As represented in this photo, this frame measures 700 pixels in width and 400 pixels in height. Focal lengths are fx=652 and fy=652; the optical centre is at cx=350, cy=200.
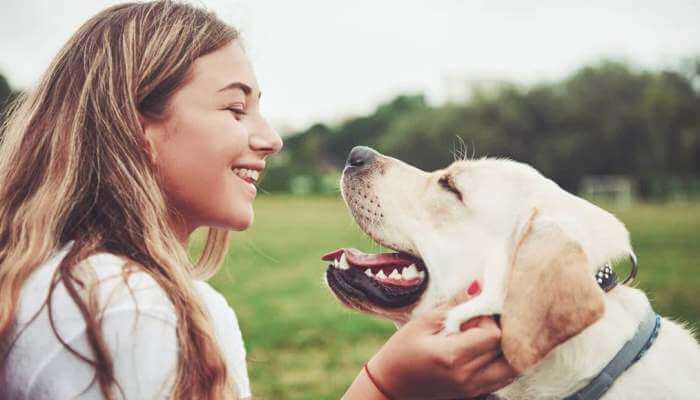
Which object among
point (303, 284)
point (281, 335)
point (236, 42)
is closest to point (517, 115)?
point (303, 284)

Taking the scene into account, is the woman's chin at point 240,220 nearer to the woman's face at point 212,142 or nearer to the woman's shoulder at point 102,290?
the woman's face at point 212,142

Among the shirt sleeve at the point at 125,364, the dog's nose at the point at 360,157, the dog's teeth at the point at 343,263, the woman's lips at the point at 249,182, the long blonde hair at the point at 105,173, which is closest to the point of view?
the shirt sleeve at the point at 125,364

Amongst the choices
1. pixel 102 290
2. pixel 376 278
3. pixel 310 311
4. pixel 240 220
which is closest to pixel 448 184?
pixel 376 278

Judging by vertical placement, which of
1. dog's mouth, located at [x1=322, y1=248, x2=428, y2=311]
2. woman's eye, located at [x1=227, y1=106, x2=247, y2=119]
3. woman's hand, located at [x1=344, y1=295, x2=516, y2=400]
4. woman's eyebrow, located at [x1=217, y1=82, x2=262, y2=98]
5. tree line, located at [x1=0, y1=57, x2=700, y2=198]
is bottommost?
tree line, located at [x1=0, y1=57, x2=700, y2=198]

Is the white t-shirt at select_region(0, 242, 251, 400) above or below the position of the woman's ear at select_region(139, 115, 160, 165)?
below

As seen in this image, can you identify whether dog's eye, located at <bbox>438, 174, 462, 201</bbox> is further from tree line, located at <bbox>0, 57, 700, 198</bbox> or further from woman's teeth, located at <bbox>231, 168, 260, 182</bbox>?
tree line, located at <bbox>0, 57, 700, 198</bbox>

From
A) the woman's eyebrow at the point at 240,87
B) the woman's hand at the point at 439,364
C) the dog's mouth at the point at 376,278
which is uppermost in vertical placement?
the woman's eyebrow at the point at 240,87

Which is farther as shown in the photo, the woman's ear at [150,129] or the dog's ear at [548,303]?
the woman's ear at [150,129]

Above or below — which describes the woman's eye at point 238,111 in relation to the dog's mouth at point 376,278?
above

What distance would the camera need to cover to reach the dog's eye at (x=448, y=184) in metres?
3.12

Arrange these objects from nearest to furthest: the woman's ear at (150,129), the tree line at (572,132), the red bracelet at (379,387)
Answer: the red bracelet at (379,387) → the woman's ear at (150,129) → the tree line at (572,132)

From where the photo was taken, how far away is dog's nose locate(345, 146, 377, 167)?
342cm

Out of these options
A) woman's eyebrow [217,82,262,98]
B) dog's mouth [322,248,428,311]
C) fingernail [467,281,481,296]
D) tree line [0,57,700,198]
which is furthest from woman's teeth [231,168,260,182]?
tree line [0,57,700,198]

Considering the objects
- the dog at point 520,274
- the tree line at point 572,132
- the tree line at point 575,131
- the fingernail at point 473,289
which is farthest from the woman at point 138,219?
the tree line at point 575,131
